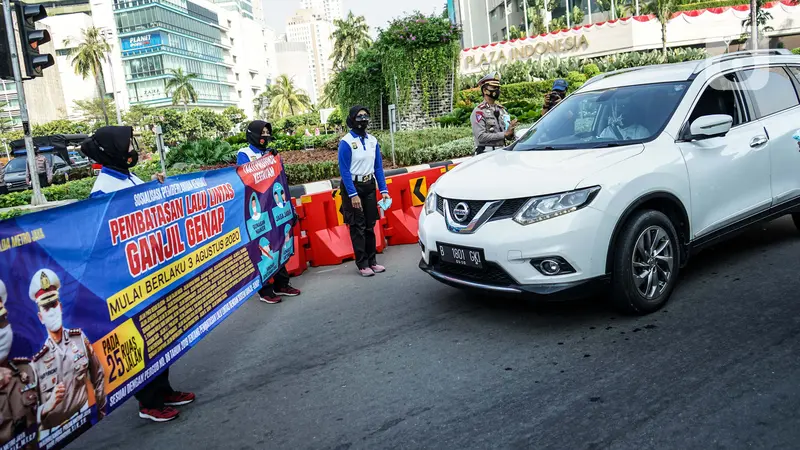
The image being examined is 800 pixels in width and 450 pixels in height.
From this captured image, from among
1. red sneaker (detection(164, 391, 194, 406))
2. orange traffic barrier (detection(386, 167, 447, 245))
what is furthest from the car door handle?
red sneaker (detection(164, 391, 194, 406))

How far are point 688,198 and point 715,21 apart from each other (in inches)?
1909

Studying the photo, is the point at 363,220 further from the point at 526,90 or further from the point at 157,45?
the point at 157,45

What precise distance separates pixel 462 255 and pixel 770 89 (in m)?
3.49

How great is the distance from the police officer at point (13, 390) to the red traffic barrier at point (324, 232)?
4810 mm

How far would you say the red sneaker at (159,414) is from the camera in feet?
12.5

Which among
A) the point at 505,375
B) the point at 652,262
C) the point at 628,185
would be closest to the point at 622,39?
the point at 652,262

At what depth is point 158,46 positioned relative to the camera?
331ft

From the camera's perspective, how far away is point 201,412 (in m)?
3.88

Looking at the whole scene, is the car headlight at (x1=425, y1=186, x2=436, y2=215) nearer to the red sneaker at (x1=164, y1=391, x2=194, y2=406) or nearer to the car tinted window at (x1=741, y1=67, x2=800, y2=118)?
the red sneaker at (x1=164, y1=391, x2=194, y2=406)

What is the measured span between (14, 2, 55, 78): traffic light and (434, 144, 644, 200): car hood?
7565 millimetres

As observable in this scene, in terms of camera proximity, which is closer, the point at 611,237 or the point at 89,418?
the point at 89,418

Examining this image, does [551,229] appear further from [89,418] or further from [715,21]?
[715,21]

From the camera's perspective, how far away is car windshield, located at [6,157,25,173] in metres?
25.5

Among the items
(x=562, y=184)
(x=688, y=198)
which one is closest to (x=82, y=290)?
(x=562, y=184)
